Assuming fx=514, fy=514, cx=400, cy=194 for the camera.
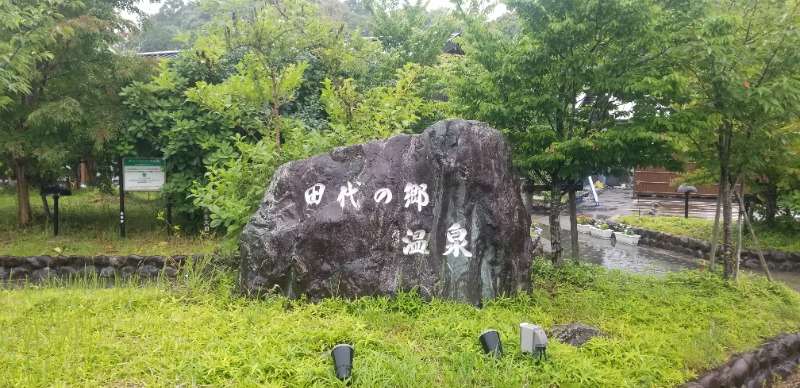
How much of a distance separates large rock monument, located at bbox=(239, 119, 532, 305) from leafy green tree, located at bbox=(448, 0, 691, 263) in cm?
147

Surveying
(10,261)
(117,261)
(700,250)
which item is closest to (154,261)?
(117,261)

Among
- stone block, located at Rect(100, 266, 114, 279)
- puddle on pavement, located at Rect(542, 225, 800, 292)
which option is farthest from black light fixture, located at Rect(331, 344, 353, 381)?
puddle on pavement, located at Rect(542, 225, 800, 292)

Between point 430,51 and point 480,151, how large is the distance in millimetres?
10154

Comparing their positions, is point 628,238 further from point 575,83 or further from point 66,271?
point 66,271

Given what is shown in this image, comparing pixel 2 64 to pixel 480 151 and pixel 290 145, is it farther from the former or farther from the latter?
pixel 480 151

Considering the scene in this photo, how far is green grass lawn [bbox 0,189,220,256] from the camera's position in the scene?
9.49 meters

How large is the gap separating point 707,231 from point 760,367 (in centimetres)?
886

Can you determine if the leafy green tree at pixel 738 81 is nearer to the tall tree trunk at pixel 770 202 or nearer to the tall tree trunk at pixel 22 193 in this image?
the tall tree trunk at pixel 770 202

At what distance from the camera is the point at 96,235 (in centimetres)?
1073

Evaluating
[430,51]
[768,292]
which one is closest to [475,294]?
[768,292]

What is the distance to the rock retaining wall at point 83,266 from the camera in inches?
334

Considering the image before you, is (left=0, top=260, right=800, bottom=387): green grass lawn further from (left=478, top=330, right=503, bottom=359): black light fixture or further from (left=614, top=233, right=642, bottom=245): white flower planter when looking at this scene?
(left=614, top=233, right=642, bottom=245): white flower planter

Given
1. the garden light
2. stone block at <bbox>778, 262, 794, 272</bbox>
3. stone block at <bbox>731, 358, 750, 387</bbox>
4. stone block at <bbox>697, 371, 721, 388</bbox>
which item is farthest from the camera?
stone block at <bbox>778, 262, 794, 272</bbox>

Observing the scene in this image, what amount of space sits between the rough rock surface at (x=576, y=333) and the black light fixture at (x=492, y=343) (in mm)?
826
